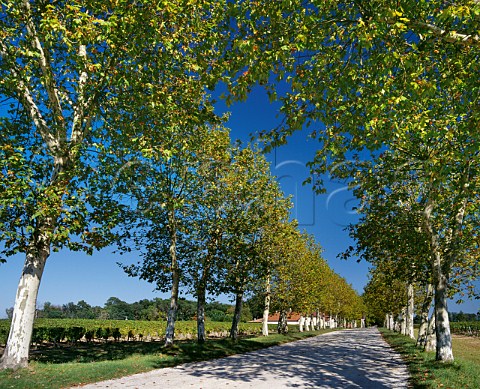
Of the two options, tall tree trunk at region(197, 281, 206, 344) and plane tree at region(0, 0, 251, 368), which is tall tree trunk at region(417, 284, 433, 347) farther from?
plane tree at region(0, 0, 251, 368)

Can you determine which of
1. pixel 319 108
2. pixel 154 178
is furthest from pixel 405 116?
pixel 154 178

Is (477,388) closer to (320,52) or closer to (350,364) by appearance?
(350,364)

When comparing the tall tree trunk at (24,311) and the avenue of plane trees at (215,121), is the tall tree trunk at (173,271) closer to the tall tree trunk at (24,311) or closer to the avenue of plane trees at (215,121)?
the avenue of plane trees at (215,121)

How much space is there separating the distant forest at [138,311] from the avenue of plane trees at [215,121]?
83.8m

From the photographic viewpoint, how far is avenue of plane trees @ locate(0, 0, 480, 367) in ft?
27.6

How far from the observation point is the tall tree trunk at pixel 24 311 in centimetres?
1274

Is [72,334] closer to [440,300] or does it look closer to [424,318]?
[424,318]

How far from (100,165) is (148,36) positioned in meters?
5.12

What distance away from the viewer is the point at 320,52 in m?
10.0

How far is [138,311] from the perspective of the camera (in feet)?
409

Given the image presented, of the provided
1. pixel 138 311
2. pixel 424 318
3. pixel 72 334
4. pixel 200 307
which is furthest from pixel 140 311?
pixel 424 318

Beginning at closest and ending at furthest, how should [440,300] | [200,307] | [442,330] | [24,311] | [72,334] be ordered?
[24,311] < [442,330] < [440,300] < [200,307] < [72,334]

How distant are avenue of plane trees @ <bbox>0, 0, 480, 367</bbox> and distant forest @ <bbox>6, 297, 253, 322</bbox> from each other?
3301 inches

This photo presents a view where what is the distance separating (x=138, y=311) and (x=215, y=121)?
400ft
